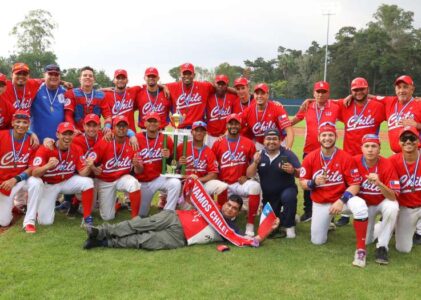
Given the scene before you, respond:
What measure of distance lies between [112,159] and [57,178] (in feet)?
2.77

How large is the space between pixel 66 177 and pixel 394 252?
469 centimetres

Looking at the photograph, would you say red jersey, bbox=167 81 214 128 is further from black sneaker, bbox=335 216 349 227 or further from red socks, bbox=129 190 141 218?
black sneaker, bbox=335 216 349 227

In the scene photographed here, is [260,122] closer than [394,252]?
No

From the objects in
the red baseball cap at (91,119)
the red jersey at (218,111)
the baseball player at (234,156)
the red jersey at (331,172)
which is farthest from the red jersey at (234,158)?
the red baseball cap at (91,119)

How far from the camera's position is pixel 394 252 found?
Result: 5461 mm

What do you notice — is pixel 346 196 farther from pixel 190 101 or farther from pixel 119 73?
pixel 119 73

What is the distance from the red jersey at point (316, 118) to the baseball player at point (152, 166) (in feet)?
7.27

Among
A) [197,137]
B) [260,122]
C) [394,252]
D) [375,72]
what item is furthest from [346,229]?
[375,72]

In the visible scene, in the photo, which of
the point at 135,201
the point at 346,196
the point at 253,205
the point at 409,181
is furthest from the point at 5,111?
the point at 409,181

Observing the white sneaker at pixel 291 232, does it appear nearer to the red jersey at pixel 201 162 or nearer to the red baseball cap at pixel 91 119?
the red jersey at pixel 201 162

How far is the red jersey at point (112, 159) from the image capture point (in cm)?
658

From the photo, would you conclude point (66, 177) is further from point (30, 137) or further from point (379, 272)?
point (379, 272)

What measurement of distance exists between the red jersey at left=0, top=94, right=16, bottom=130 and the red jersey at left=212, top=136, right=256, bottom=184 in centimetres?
326

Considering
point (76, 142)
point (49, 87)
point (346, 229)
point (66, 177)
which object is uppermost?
point (49, 87)
